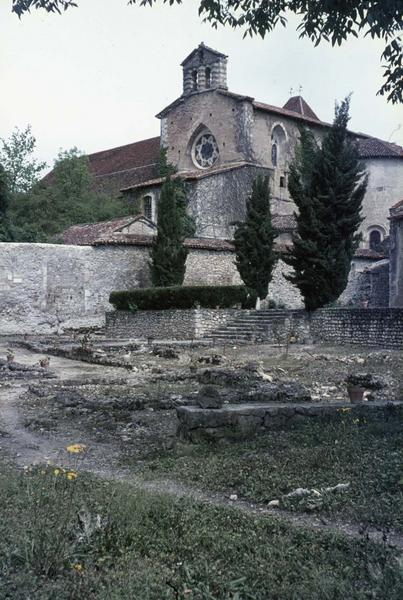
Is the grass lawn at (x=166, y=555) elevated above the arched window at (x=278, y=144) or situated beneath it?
situated beneath

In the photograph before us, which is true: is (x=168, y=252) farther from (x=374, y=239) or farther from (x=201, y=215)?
(x=374, y=239)

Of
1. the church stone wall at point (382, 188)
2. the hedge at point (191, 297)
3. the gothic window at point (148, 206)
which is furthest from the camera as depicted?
the church stone wall at point (382, 188)

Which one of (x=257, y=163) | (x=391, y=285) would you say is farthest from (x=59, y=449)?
(x=257, y=163)

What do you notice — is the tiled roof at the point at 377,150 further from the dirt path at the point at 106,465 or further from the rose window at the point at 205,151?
the dirt path at the point at 106,465

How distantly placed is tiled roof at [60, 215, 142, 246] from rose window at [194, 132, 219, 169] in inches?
420

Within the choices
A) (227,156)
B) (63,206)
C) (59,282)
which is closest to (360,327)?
(59,282)

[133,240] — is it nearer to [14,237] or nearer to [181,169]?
[14,237]

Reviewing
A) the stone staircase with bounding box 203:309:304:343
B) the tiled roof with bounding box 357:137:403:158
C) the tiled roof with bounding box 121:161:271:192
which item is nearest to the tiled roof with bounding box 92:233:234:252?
the tiled roof with bounding box 121:161:271:192

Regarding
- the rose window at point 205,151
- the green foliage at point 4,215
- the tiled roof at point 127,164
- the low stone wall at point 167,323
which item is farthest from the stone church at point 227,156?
the low stone wall at point 167,323

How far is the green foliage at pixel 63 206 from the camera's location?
41.0 m

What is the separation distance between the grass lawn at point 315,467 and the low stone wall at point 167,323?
17957 millimetres

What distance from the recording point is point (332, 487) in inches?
236

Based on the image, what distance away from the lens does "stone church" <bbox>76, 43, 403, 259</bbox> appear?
38531mm

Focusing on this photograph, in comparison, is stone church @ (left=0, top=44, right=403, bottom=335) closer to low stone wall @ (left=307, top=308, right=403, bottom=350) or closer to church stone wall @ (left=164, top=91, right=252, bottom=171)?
church stone wall @ (left=164, top=91, right=252, bottom=171)
